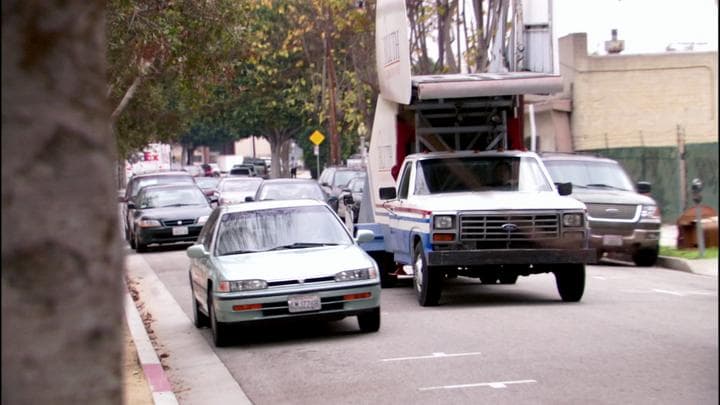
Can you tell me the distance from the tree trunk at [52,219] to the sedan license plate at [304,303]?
9.29m

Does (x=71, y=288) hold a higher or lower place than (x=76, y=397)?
higher

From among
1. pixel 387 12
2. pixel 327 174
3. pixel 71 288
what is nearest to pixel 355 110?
pixel 327 174

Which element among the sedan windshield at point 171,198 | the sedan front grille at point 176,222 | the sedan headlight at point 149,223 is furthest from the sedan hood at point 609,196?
the sedan windshield at point 171,198

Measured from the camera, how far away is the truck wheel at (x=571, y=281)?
14359 mm

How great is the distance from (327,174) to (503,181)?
79.6ft

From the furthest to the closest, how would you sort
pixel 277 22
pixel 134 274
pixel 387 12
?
pixel 277 22, pixel 134 274, pixel 387 12

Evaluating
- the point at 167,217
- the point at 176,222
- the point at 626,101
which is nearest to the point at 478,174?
the point at 176,222

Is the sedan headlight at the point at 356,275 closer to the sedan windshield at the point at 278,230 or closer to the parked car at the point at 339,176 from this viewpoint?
the sedan windshield at the point at 278,230

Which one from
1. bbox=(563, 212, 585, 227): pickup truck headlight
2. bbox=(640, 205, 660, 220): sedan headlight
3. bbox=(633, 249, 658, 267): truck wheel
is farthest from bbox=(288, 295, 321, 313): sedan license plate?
bbox=(633, 249, 658, 267): truck wheel

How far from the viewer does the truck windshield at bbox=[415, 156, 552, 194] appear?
15203 millimetres

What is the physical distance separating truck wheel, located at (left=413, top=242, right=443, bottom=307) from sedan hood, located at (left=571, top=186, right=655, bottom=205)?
22.8 ft

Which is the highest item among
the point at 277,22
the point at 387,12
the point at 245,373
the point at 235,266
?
the point at 277,22

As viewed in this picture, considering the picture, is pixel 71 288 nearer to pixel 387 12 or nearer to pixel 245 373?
pixel 245 373

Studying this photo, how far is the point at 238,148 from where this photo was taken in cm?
14238
